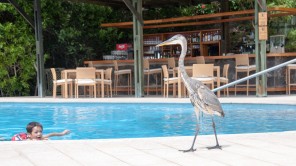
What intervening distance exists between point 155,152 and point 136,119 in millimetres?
4965

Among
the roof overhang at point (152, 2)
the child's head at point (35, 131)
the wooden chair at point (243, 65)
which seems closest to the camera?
the child's head at point (35, 131)

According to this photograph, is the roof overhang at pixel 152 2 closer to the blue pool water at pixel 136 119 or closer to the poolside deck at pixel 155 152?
the blue pool water at pixel 136 119

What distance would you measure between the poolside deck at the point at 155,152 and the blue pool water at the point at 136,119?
192 cm

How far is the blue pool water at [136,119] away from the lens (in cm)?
803

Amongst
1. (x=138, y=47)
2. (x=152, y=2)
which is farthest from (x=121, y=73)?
(x=152, y=2)

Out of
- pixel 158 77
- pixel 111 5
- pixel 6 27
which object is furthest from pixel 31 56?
pixel 158 77

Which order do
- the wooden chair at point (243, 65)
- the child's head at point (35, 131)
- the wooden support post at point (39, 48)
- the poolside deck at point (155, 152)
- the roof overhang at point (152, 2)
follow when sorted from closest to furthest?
the poolside deck at point (155, 152)
the child's head at point (35, 131)
the wooden chair at point (243, 65)
the wooden support post at point (39, 48)
the roof overhang at point (152, 2)

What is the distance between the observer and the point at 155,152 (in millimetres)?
4699

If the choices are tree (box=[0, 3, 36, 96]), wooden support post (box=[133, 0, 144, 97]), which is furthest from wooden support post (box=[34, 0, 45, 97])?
wooden support post (box=[133, 0, 144, 97])

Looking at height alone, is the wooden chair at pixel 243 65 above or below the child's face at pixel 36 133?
above

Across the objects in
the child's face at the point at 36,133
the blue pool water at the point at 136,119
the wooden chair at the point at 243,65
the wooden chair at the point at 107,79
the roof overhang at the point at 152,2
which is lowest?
the blue pool water at the point at 136,119

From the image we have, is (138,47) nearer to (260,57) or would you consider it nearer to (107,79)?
(107,79)

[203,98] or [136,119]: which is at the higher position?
[203,98]

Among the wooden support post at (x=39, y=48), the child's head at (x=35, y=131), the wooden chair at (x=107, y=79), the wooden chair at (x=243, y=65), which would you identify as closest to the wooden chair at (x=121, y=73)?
the wooden chair at (x=107, y=79)
